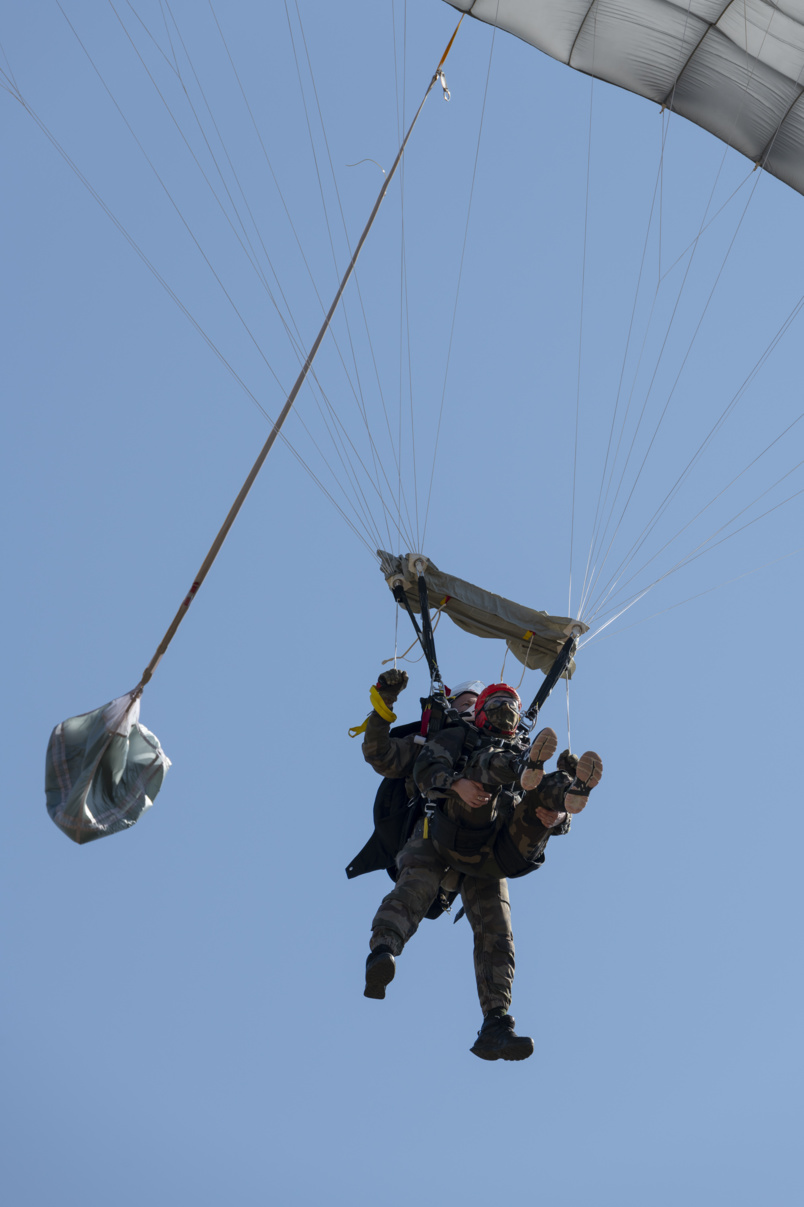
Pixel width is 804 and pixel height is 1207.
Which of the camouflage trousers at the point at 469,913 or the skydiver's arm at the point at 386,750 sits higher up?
the skydiver's arm at the point at 386,750

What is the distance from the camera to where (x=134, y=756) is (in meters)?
6.25

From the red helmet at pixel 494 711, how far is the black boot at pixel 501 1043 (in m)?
1.55

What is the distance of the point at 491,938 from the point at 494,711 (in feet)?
4.08

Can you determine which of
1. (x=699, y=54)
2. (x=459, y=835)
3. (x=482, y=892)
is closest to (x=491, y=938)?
(x=482, y=892)

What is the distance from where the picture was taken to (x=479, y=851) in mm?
7445

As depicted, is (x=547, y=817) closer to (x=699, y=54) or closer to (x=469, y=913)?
(x=469, y=913)

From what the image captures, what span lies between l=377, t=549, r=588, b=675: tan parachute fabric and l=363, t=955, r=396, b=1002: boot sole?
89.5 inches

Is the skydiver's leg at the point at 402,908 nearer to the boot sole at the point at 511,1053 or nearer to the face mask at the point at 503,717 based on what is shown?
the boot sole at the point at 511,1053

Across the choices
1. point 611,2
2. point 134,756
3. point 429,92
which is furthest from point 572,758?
point 611,2

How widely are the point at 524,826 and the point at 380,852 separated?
1.08m

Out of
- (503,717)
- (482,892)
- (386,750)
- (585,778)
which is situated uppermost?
(503,717)

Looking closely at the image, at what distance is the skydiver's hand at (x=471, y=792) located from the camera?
7.23 meters

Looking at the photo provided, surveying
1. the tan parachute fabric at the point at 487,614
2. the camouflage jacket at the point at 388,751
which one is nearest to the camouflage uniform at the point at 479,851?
the camouflage jacket at the point at 388,751

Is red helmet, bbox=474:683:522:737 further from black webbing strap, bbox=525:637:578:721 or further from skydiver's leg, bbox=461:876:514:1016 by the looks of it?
skydiver's leg, bbox=461:876:514:1016
